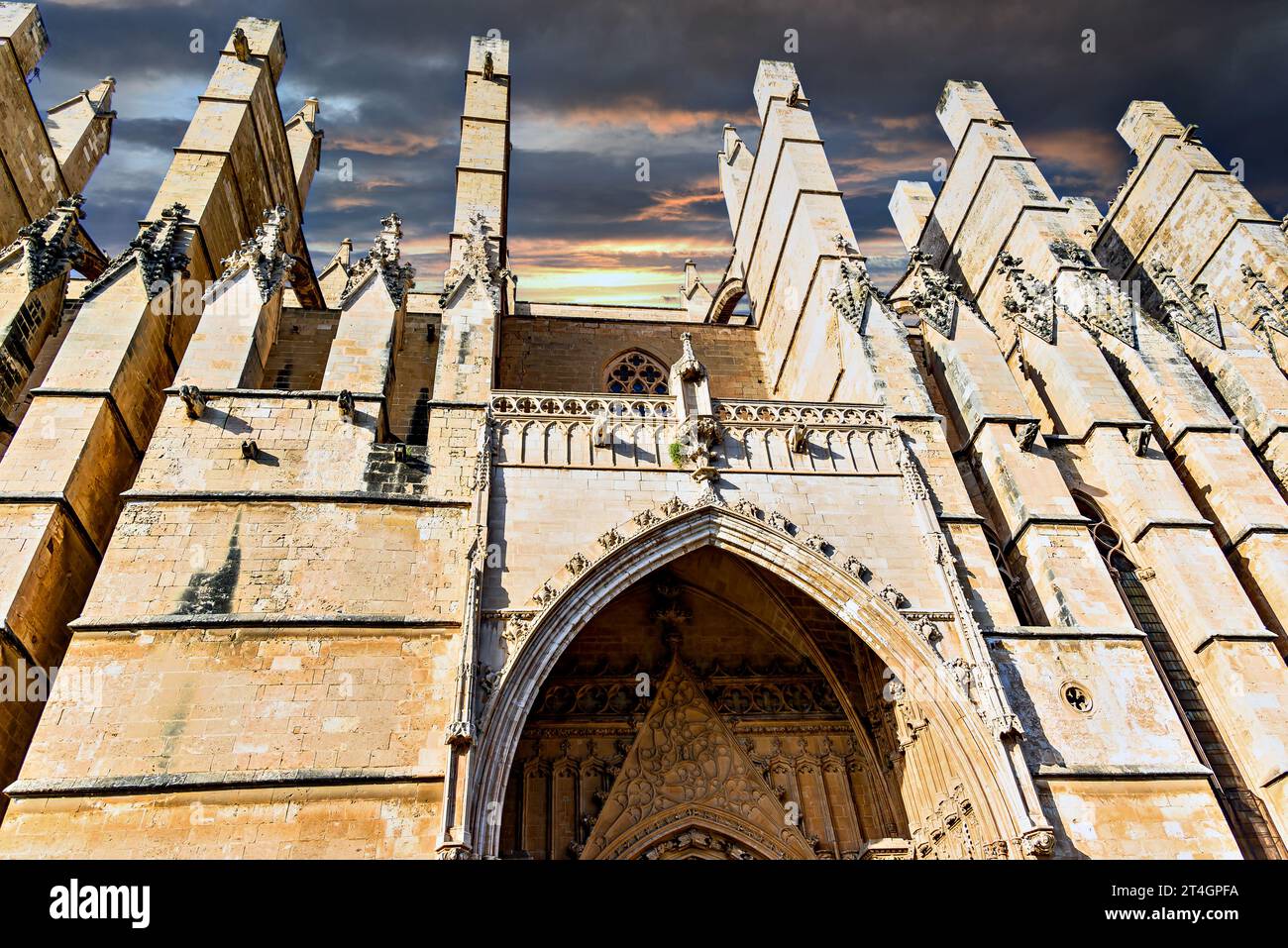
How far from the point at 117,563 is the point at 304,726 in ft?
7.46

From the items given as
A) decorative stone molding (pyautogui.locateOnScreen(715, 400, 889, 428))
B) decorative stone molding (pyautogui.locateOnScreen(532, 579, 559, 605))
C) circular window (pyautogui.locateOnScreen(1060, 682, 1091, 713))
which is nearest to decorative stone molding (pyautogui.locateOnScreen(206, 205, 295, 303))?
decorative stone molding (pyautogui.locateOnScreen(532, 579, 559, 605))

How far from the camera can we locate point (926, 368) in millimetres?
12086

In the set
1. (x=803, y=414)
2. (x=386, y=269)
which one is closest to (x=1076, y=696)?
(x=803, y=414)

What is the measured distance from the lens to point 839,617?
8.02 metres

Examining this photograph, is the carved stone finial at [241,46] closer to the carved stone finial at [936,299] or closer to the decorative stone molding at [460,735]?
the carved stone finial at [936,299]

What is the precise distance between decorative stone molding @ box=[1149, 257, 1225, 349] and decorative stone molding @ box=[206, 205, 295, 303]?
1244 centimetres

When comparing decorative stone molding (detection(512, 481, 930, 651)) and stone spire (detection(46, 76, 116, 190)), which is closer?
decorative stone molding (detection(512, 481, 930, 651))

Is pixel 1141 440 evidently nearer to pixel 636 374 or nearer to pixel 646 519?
pixel 646 519

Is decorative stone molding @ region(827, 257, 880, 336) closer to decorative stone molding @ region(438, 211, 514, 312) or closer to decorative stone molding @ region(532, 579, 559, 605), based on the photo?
decorative stone molding @ region(438, 211, 514, 312)

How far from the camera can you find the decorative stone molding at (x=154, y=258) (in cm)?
904

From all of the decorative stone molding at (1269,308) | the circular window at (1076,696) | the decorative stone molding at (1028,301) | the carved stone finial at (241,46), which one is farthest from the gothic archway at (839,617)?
the carved stone finial at (241,46)

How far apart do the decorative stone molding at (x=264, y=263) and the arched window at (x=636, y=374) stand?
4898mm

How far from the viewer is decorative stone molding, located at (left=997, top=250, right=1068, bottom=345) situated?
11484 millimetres
